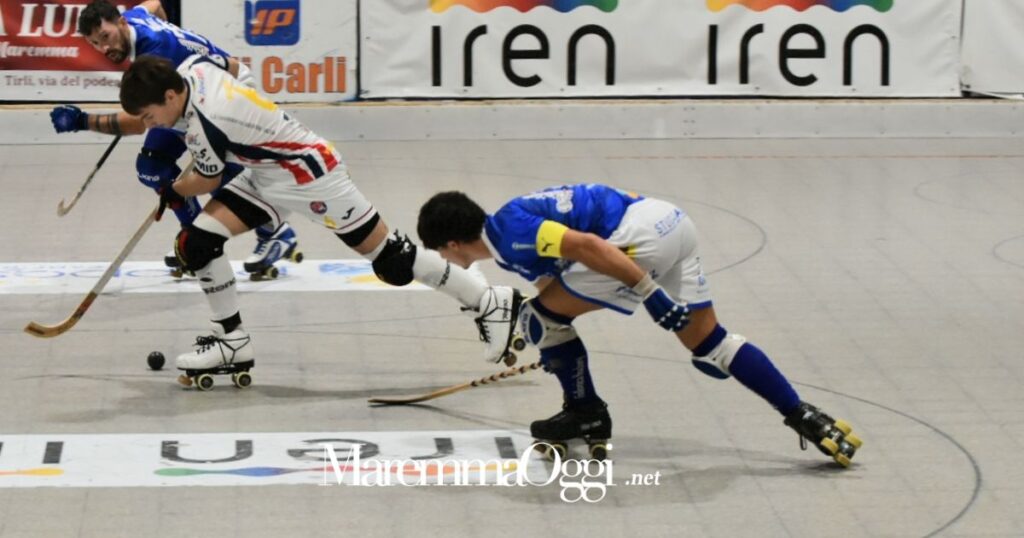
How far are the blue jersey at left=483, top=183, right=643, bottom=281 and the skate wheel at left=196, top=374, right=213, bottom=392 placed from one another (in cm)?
164

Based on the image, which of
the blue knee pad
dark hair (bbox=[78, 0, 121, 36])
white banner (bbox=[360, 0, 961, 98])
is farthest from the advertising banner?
dark hair (bbox=[78, 0, 121, 36])

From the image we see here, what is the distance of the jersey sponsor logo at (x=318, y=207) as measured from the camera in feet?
21.1

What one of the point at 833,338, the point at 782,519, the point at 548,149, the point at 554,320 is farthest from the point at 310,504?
the point at 548,149

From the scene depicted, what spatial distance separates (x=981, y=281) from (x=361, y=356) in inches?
121

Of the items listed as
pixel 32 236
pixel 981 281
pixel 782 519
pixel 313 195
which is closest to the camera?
pixel 782 519

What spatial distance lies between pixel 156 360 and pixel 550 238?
87.0 inches

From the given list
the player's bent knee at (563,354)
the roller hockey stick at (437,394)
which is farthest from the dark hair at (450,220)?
the roller hockey stick at (437,394)

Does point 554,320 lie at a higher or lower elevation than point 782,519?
higher

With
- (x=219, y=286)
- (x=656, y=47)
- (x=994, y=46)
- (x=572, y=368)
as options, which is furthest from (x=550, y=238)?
(x=994, y=46)

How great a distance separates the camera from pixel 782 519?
5.09 m

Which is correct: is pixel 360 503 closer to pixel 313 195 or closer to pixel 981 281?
pixel 313 195

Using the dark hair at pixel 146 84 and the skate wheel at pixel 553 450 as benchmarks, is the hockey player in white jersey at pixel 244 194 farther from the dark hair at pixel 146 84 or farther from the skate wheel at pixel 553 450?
the skate wheel at pixel 553 450

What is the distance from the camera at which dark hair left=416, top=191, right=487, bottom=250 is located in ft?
17.2

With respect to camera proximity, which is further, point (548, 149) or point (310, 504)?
point (548, 149)
